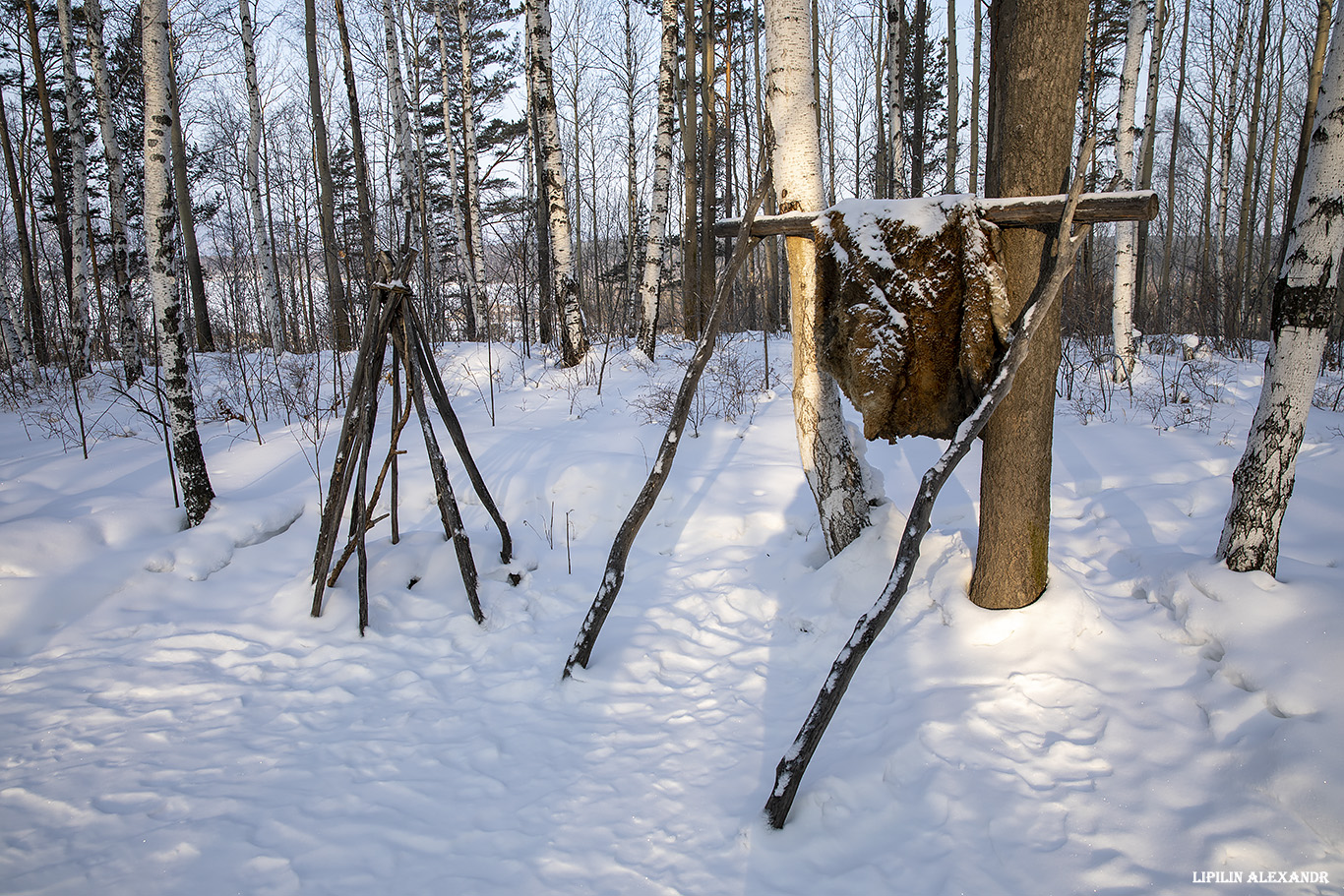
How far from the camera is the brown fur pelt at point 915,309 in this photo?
2.37 m

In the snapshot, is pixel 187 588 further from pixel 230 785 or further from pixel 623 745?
pixel 623 745

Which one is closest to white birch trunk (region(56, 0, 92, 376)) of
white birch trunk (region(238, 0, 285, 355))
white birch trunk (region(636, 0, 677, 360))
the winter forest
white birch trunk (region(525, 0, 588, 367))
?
white birch trunk (region(238, 0, 285, 355))

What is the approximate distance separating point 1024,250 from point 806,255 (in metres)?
1.22

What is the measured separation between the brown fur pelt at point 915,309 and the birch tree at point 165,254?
14.4ft

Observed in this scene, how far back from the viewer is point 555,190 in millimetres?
8898

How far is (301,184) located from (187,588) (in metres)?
24.2

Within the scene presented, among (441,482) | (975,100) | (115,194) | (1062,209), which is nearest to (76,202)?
(115,194)

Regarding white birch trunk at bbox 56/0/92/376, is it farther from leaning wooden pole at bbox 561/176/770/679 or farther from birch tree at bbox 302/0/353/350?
leaning wooden pole at bbox 561/176/770/679

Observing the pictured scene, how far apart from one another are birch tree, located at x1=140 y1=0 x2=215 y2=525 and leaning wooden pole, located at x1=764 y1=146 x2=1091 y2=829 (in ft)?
14.6

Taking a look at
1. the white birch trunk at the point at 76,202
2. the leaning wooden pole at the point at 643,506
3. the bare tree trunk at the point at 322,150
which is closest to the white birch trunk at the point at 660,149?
the bare tree trunk at the point at 322,150

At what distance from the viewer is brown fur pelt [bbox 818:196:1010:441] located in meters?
2.37

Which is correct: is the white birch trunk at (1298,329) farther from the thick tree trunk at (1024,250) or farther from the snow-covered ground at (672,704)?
the thick tree trunk at (1024,250)

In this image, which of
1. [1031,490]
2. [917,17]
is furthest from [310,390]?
[917,17]

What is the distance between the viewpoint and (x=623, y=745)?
8.69 feet
